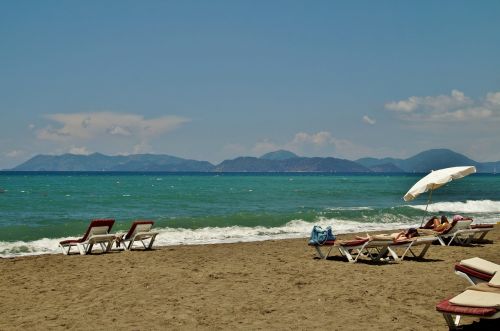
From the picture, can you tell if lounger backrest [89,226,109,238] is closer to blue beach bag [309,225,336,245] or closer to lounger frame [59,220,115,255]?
lounger frame [59,220,115,255]

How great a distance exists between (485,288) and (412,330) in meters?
1.06

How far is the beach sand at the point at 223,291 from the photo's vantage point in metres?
7.44

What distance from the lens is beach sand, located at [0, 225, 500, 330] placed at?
7438 millimetres

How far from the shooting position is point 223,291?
9352 millimetres

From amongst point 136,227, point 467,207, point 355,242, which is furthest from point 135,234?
point 467,207

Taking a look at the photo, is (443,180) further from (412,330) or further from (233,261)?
(412,330)

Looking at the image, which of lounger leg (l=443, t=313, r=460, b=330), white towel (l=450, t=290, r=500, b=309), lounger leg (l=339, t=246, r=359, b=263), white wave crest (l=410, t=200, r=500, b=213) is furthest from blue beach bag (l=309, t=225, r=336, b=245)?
white wave crest (l=410, t=200, r=500, b=213)

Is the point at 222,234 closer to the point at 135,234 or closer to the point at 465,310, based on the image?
the point at 135,234

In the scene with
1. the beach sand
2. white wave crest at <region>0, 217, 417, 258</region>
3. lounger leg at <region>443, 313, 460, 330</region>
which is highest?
lounger leg at <region>443, 313, 460, 330</region>

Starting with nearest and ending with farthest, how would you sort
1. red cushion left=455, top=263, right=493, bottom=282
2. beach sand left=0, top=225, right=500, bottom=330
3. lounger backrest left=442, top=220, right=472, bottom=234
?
red cushion left=455, top=263, right=493, bottom=282, beach sand left=0, top=225, right=500, bottom=330, lounger backrest left=442, top=220, right=472, bottom=234

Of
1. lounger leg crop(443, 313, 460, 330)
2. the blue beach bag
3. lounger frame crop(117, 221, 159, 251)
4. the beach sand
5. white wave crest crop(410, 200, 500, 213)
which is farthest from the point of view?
white wave crest crop(410, 200, 500, 213)

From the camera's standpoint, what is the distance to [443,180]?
599 inches

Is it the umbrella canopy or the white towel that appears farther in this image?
the umbrella canopy

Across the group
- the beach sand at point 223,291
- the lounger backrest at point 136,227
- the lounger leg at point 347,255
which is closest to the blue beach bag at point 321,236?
the lounger leg at point 347,255
